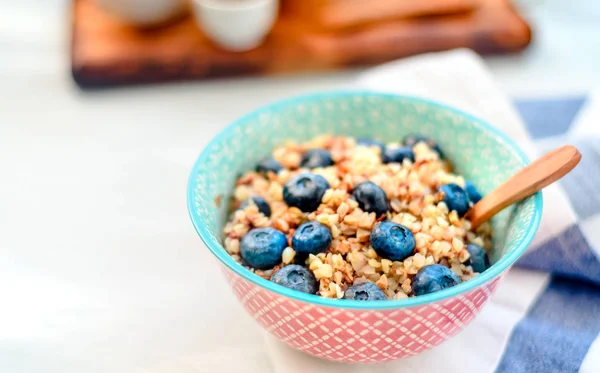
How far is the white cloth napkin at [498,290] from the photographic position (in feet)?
2.18

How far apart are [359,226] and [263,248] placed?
4.3 inches

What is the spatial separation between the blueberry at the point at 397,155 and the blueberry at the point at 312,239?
174mm

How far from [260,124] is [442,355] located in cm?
38

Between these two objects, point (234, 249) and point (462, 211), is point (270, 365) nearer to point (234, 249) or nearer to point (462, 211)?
point (234, 249)

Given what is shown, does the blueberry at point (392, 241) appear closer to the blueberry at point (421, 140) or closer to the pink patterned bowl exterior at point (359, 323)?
the pink patterned bowl exterior at point (359, 323)

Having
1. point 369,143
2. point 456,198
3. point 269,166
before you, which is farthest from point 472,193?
point 269,166

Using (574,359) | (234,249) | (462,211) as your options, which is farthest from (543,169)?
(234,249)

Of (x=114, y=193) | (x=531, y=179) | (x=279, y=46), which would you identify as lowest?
(x=114, y=193)

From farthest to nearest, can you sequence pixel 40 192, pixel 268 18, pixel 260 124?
pixel 268 18 → pixel 40 192 → pixel 260 124

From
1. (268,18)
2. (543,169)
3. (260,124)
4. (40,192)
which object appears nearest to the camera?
(543,169)

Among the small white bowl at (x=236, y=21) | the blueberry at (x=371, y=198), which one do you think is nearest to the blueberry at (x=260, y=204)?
the blueberry at (x=371, y=198)

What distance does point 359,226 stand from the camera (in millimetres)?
659

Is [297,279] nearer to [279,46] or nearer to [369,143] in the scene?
[369,143]

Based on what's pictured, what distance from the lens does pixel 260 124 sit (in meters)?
0.82
